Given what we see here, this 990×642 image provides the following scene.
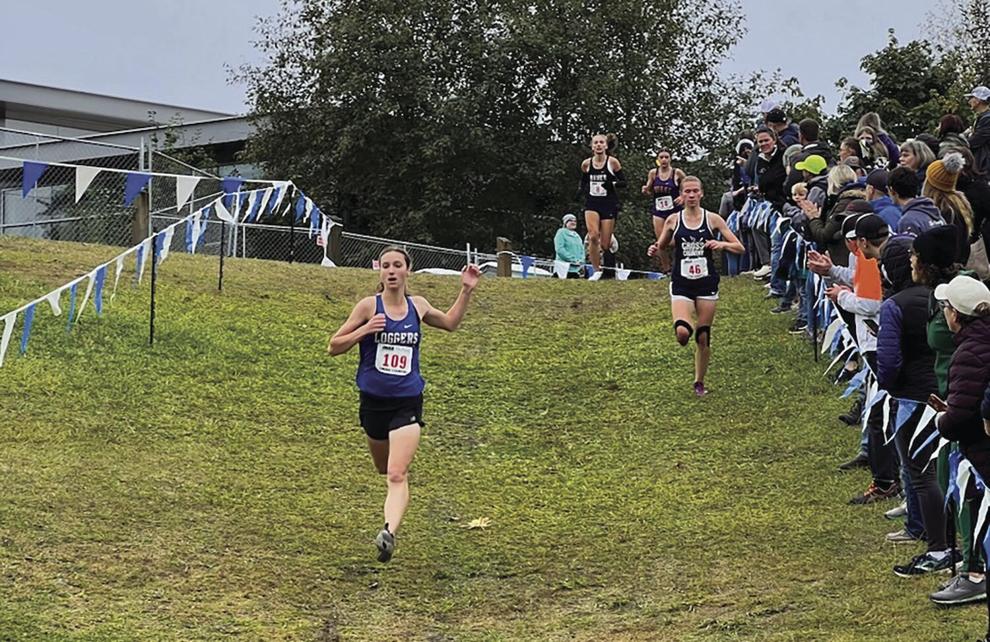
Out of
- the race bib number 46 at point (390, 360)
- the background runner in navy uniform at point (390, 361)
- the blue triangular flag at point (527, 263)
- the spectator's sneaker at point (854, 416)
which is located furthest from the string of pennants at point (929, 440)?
the blue triangular flag at point (527, 263)

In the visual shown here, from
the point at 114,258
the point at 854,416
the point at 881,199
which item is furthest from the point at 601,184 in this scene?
the point at 881,199

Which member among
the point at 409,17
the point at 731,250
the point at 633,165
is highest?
the point at 409,17

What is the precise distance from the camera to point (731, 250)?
13.6 metres

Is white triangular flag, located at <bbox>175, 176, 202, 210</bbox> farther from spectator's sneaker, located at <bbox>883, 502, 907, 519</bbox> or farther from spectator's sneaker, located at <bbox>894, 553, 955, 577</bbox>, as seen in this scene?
spectator's sneaker, located at <bbox>894, 553, 955, 577</bbox>

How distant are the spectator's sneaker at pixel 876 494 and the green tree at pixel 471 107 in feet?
82.4

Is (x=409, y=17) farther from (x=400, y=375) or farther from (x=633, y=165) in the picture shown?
(x=400, y=375)

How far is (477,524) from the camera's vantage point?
10.9 metres

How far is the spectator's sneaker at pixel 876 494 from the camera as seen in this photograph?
34.2 ft

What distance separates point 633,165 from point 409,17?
21.0 feet

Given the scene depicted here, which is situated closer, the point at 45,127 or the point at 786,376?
the point at 786,376

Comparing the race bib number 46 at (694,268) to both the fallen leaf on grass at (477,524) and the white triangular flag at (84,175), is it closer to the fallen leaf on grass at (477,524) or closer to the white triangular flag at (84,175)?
the fallen leaf on grass at (477,524)

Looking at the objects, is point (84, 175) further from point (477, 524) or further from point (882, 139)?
point (882, 139)

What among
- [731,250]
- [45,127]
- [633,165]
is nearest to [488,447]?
[731,250]

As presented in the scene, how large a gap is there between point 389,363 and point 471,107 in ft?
88.0
